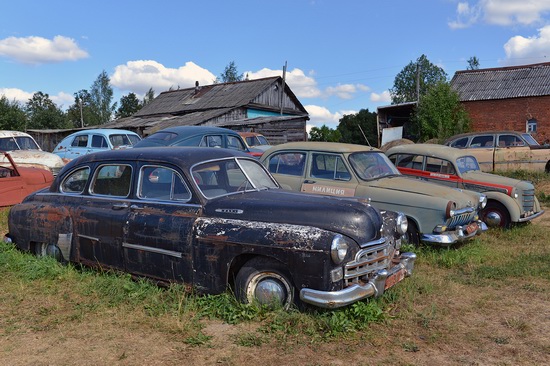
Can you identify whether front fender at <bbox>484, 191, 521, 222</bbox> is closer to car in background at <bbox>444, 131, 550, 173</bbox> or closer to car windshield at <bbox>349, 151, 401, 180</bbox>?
car windshield at <bbox>349, 151, 401, 180</bbox>

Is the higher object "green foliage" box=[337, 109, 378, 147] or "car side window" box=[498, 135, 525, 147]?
"green foliage" box=[337, 109, 378, 147]

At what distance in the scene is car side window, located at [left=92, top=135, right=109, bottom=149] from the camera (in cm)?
1594

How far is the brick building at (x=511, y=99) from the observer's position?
2642 cm

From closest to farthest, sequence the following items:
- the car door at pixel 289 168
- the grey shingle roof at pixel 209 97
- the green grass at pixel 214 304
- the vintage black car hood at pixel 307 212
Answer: the green grass at pixel 214 304, the vintage black car hood at pixel 307 212, the car door at pixel 289 168, the grey shingle roof at pixel 209 97

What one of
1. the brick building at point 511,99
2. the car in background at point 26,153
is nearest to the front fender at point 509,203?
the car in background at point 26,153

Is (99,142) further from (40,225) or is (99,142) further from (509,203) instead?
(509,203)

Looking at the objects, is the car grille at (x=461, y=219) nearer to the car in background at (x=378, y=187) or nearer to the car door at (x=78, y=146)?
the car in background at (x=378, y=187)

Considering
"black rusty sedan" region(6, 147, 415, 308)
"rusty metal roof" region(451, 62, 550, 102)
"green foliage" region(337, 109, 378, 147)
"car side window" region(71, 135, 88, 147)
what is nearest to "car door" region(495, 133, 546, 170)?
"black rusty sedan" region(6, 147, 415, 308)

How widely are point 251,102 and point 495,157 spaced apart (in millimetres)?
20820

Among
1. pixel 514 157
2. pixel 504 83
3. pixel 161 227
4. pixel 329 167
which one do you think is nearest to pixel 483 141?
pixel 514 157

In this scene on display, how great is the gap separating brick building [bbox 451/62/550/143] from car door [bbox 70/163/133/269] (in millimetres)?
25888

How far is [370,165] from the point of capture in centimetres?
795

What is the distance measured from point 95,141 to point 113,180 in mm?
11247

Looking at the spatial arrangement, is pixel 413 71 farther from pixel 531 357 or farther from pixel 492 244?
pixel 531 357
